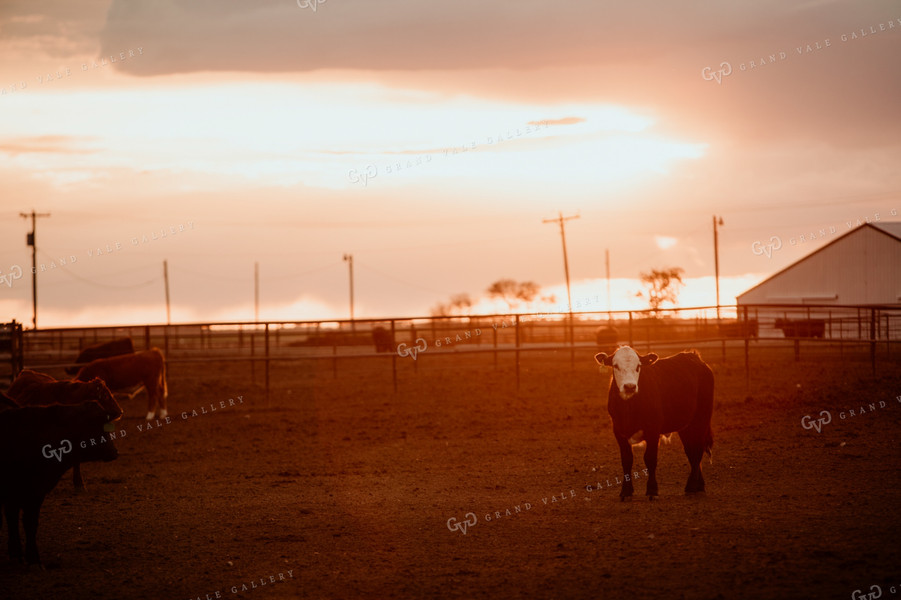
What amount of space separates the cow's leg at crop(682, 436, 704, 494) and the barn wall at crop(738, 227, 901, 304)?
37715 millimetres

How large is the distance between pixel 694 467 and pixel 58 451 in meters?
5.62

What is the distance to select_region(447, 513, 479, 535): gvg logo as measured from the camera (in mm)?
7643

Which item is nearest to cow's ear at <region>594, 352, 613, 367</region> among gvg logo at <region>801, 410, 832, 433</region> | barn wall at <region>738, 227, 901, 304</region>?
gvg logo at <region>801, 410, 832, 433</region>

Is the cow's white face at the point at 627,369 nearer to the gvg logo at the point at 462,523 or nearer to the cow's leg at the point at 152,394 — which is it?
the gvg logo at the point at 462,523

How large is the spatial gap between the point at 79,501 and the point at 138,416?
7.69m

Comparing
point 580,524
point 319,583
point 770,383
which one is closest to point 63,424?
point 319,583

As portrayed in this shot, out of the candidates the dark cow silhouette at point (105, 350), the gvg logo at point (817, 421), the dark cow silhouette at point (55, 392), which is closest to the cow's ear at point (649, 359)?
the gvg logo at point (817, 421)

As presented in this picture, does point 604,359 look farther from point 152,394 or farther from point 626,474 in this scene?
point 152,394

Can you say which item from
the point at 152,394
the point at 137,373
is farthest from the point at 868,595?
the point at 137,373

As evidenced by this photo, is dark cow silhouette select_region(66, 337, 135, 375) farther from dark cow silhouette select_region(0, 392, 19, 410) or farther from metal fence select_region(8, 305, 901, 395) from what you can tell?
dark cow silhouette select_region(0, 392, 19, 410)

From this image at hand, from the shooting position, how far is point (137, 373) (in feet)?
56.3

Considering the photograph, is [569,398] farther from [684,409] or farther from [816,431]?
[684,409]

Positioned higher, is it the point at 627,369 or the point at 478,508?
the point at 627,369

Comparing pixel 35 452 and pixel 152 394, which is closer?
pixel 35 452
